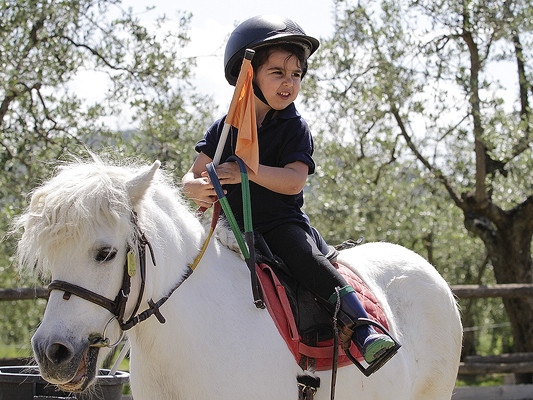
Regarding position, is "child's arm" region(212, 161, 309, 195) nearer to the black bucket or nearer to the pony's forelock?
the pony's forelock

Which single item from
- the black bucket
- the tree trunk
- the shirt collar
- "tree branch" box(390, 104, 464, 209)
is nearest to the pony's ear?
the shirt collar

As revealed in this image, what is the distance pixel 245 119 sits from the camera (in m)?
2.85

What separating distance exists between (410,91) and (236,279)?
7.39m

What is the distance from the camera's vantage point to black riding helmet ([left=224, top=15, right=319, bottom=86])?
3008 millimetres

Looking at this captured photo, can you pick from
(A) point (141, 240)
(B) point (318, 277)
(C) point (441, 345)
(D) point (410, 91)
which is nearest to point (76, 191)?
(A) point (141, 240)

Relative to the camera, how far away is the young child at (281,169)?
2863 millimetres

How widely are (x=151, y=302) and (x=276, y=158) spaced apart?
102 centimetres

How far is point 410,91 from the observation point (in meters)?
9.54

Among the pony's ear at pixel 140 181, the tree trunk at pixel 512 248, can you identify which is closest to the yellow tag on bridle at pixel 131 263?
the pony's ear at pixel 140 181

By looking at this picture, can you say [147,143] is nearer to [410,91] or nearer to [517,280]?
[410,91]

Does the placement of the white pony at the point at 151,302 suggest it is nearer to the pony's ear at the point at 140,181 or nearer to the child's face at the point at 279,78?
the pony's ear at the point at 140,181

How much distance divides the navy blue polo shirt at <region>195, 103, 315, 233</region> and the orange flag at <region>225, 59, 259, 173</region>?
0.23m

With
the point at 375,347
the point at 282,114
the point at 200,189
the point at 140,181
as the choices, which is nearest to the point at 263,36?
the point at 282,114

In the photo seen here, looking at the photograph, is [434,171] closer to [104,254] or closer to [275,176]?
[275,176]
